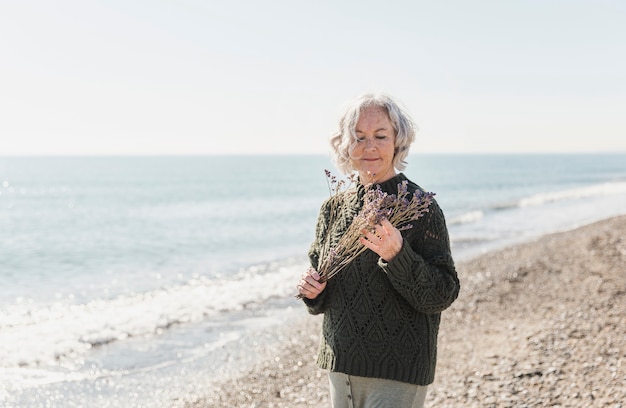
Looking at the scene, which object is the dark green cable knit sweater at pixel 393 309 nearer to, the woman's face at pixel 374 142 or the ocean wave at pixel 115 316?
the woman's face at pixel 374 142

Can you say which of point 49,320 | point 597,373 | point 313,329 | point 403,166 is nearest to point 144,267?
point 49,320

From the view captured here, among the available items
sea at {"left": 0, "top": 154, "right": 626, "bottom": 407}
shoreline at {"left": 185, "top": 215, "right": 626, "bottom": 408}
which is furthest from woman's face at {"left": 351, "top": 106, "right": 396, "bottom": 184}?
shoreline at {"left": 185, "top": 215, "right": 626, "bottom": 408}

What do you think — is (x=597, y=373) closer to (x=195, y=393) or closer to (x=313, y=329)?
(x=195, y=393)

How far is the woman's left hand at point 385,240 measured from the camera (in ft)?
7.62

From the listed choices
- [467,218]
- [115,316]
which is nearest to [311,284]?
[115,316]

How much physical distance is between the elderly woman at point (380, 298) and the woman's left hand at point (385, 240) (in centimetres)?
8

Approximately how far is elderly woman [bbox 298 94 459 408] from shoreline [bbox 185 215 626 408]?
3.82 meters

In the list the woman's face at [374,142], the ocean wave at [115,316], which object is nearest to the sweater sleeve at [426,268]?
the woman's face at [374,142]

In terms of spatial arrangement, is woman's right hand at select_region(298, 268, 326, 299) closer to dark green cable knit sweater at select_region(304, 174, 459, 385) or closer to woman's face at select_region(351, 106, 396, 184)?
dark green cable knit sweater at select_region(304, 174, 459, 385)

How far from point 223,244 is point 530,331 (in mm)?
20126

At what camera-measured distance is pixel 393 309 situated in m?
2.56

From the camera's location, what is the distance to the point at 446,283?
8.00 feet

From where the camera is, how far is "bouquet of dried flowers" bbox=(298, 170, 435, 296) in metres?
2.33

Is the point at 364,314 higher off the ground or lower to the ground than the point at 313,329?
higher
